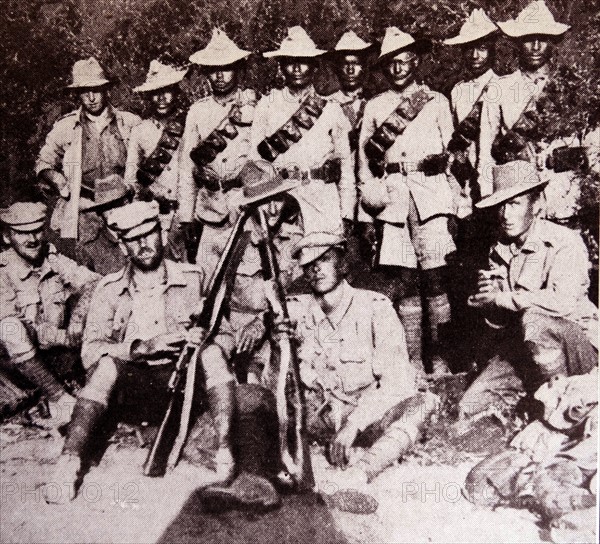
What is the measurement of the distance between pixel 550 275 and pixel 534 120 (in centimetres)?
96

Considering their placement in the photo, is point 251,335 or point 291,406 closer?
point 291,406

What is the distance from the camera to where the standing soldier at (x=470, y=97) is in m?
4.29

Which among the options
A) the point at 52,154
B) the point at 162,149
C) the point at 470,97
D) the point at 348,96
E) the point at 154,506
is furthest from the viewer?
the point at 52,154

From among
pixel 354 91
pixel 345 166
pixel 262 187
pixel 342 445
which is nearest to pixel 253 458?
pixel 342 445

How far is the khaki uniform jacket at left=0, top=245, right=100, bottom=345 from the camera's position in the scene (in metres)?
4.60

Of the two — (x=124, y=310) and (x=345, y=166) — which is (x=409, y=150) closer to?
(x=345, y=166)

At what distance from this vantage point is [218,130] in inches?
177

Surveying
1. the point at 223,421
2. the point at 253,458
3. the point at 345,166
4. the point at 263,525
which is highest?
the point at 345,166

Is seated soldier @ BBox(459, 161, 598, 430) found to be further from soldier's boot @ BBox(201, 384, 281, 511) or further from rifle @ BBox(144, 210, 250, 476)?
rifle @ BBox(144, 210, 250, 476)

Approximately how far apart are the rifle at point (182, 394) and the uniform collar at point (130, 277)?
0.72 ft

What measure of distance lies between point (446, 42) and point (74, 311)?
116 inches

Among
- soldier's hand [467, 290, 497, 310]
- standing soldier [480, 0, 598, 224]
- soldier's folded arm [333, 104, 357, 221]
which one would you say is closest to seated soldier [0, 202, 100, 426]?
soldier's folded arm [333, 104, 357, 221]

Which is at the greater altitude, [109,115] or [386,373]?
[109,115]

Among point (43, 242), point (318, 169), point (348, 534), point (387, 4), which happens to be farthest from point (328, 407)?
point (387, 4)
